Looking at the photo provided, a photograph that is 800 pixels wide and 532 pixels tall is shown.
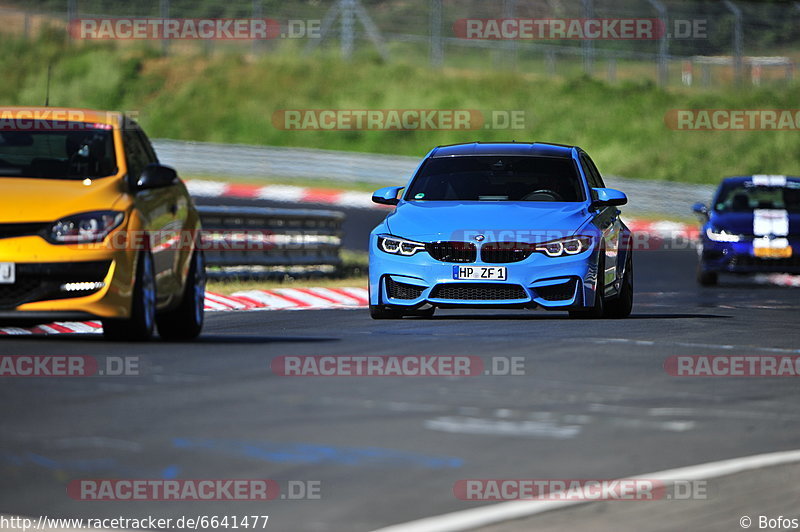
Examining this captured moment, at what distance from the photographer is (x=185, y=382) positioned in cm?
905

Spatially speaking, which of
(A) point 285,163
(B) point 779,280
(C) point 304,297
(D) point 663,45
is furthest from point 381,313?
(D) point 663,45

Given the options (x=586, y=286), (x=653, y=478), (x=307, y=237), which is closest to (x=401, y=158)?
(x=307, y=237)

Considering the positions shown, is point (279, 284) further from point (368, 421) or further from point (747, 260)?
point (368, 421)

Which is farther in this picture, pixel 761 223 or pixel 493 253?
pixel 761 223

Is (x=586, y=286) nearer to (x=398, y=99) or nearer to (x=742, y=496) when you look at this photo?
(x=742, y=496)

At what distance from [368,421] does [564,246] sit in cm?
575

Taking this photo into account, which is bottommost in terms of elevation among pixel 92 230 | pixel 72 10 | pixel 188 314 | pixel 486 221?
pixel 188 314

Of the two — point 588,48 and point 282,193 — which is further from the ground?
point 588,48

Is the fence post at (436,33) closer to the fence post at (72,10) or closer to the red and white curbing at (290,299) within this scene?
the fence post at (72,10)

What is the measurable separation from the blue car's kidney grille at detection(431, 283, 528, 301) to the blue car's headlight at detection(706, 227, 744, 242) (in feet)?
30.9

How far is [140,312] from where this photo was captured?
1088cm

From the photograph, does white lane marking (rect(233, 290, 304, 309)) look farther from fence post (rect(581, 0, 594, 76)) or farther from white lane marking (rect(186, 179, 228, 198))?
fence post (rect(581, 0, 594, 76))

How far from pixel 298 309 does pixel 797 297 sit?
6419mm

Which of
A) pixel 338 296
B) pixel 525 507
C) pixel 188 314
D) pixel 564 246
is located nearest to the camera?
pixel 525 507
